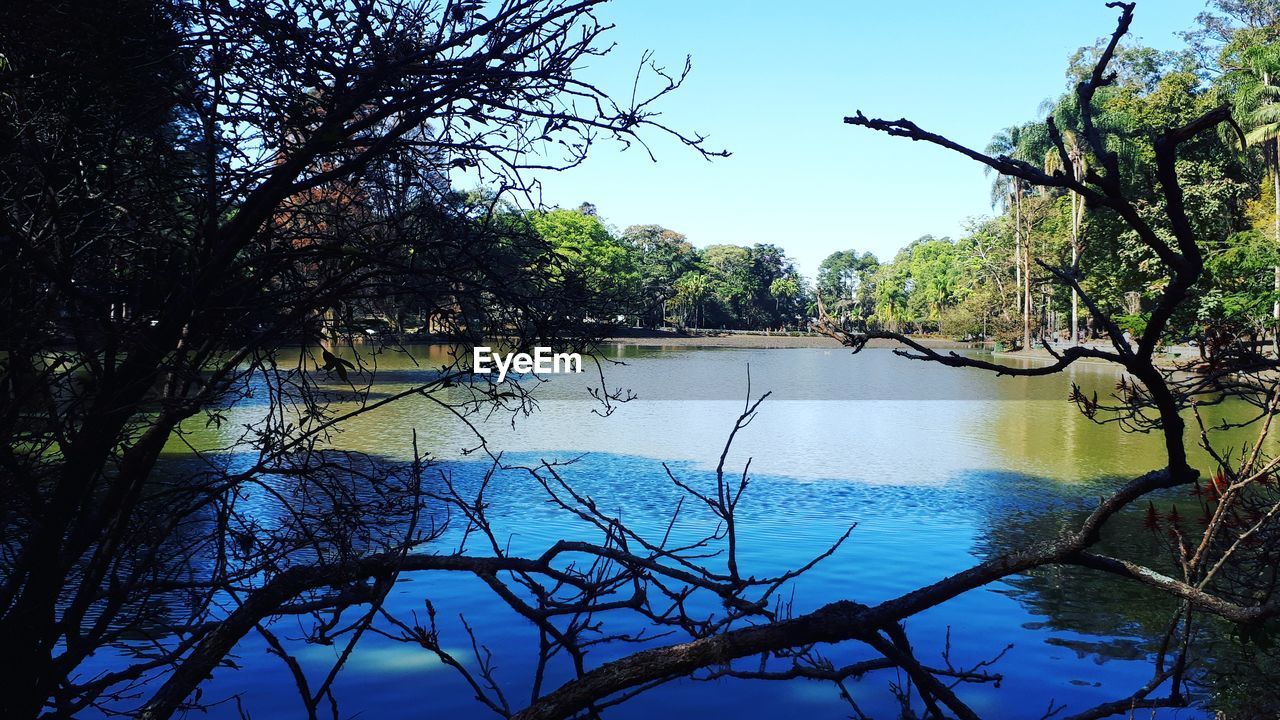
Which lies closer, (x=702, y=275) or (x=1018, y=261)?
(x=1018, y=261)

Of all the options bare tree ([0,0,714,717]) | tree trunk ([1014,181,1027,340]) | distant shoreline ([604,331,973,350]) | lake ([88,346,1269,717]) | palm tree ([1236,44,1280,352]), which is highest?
palm tree ([1236,44,1280,352])

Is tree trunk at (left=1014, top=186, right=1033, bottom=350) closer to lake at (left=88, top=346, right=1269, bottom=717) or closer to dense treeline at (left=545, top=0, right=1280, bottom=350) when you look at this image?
dense treeline at (left=545, top=0, right=1280, bottom=350)

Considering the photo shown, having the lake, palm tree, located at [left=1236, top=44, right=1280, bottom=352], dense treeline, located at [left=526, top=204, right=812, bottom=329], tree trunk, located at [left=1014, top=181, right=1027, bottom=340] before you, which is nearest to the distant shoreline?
dense treeline, located at [left=526, top=204, right=812, bottom=329]

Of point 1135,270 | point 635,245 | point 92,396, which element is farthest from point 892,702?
point 635,245

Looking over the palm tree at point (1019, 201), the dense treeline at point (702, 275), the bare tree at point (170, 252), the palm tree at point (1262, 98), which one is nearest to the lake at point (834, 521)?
the bare tree at point (170, 252)

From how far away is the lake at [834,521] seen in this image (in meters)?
7.43

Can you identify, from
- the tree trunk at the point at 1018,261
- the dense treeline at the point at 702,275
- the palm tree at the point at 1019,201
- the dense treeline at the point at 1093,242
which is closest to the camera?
the dense treeline at the point at 1093,242

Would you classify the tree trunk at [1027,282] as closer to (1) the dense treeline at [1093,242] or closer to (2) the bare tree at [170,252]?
(1) the dense treeline at [1093,242]

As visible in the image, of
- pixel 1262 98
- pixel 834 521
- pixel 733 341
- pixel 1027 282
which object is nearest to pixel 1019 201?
pixel 1027 282

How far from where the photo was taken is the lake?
7430mm

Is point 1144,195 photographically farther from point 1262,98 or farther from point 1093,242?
point 1262,98

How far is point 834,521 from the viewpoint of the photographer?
12.5 metres

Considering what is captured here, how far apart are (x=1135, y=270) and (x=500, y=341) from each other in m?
46.0

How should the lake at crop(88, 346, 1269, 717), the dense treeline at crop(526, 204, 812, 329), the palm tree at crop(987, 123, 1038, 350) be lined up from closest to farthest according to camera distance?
the lake at crop(88, 346, 1269, 717) → the palm tree at crop(987, 123, 1038, 350) → the dense treeline at crop(526, 204, 812, 329)
